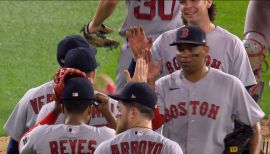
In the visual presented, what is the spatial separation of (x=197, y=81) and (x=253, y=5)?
2.66 meters

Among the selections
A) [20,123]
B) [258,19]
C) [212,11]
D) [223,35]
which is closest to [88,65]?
[20,123]

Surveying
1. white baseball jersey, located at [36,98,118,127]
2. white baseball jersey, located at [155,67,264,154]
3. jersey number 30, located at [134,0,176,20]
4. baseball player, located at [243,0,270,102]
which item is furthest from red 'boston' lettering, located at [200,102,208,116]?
jersey number 30, located at [134,0,176,20]

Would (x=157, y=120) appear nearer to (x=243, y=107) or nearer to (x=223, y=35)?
(x=243, y=107)

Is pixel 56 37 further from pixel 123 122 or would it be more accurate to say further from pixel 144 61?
pixel 123 122

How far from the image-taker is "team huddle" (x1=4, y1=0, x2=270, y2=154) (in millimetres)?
5609

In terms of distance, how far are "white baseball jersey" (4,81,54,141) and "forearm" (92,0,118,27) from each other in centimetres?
188

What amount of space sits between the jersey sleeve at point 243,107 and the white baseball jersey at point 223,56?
1.93ft

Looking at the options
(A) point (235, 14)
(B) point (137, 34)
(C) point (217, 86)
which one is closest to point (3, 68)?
(A) point (235, 14)

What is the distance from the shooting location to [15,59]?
12641mm

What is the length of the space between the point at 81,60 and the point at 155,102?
83 cm

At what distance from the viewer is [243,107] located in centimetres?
632

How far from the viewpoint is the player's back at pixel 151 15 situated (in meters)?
8.45

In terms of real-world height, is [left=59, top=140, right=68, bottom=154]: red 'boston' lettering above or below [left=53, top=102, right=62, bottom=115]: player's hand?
below

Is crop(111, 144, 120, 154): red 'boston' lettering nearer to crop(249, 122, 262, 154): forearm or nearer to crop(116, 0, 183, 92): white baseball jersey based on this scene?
crop(249, 122, 262, 154): forearm
